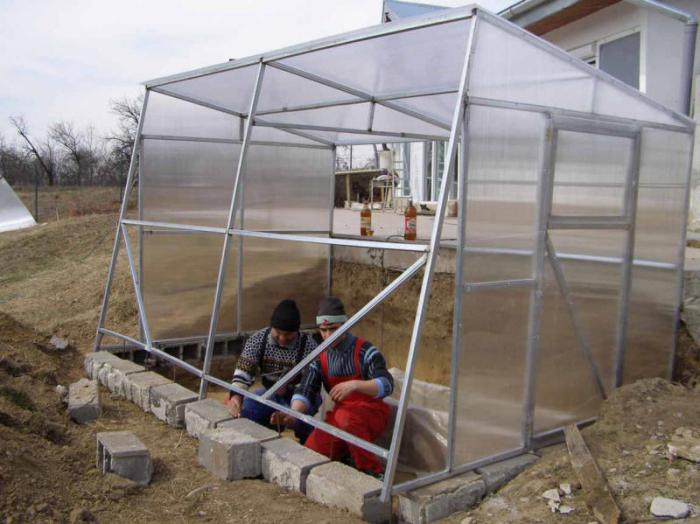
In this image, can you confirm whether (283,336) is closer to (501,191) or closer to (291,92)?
(501,191)

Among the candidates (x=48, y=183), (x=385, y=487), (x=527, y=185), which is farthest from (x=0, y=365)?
(x=48, y=183)

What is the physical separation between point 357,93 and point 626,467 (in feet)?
14.3

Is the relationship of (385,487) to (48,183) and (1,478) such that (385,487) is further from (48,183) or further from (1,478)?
(48,183)

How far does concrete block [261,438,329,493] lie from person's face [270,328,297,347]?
1.09m

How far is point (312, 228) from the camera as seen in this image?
9.34 metres

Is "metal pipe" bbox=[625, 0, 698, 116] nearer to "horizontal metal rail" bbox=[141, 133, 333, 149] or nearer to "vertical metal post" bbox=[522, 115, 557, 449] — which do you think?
"horizontal metal rail" bbox=[141, 133, 333, 149]

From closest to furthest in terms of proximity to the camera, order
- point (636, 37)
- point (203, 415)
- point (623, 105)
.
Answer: point (623, 105) < point (203, 415) < point (636, 37)

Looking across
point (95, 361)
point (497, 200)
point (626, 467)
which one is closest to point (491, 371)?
point (626, 467)

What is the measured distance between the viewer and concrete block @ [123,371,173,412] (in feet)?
21.2

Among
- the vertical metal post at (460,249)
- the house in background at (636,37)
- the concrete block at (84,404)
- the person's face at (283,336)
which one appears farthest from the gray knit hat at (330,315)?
the house in background at (636,37)

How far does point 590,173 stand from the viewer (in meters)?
5.11

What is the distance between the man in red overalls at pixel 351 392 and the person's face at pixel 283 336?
0.47 meters

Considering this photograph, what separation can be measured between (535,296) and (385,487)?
1.75 m

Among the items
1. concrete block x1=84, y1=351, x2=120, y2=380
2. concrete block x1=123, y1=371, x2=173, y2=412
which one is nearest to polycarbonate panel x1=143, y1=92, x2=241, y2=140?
concrete block x1=84, y1=351, x2=120, y2=380
